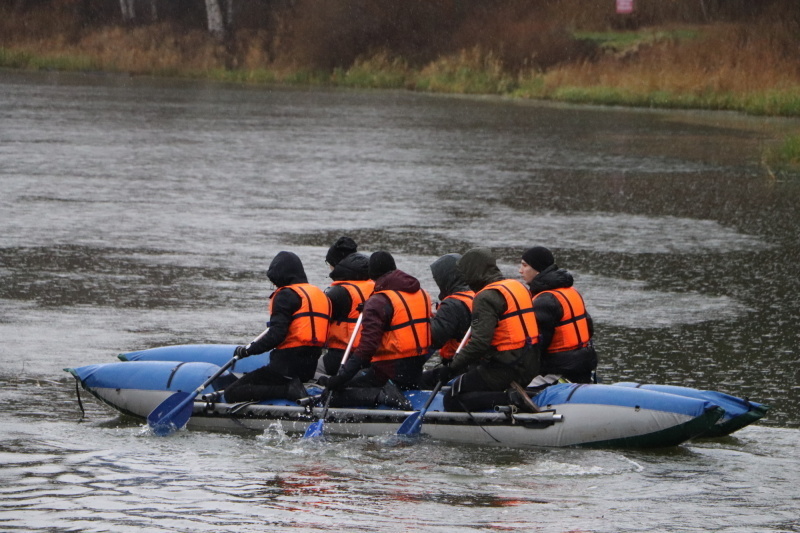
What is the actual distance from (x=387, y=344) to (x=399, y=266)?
6164 millimetres

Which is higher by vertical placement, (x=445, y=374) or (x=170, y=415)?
(x=445, y=374)

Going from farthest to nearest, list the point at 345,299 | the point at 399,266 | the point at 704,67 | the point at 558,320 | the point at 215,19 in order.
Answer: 1. the point at 215,19
2. the point at 704,67
3. the point at 399,266
4. the point at 345,299
5. the point at 558,320

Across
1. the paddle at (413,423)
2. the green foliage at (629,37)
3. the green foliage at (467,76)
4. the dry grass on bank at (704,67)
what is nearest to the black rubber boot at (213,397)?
the paddle at (413,423)

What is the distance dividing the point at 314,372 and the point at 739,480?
3.03 meters

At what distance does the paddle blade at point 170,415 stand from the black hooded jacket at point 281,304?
575 millimetres

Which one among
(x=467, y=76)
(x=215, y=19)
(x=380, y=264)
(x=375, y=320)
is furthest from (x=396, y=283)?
(x=215, y=19)

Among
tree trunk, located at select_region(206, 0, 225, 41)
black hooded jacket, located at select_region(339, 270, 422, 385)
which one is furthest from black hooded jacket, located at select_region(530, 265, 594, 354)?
tree trunk, located at select_region(206, 0, 225, 41)

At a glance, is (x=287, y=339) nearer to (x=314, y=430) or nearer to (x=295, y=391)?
(x=295, y=391)

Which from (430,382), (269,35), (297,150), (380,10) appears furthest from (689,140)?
(269,35)

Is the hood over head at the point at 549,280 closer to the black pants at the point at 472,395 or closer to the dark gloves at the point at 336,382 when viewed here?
the black pants at the point at 472,395

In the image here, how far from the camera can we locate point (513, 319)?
8742 mm

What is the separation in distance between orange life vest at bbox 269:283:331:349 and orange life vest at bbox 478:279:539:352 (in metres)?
1.16

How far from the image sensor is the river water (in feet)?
24.6

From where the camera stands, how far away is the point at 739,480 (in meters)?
8.11
